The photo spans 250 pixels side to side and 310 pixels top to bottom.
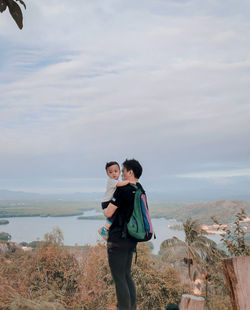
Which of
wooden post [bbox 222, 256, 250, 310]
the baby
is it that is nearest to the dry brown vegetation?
the baby

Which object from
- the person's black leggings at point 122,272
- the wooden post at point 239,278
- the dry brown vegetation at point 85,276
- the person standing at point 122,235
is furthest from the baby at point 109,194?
the dry brown vegetation at point 85,276

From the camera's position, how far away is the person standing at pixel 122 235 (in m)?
3.02

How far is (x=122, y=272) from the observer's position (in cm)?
316

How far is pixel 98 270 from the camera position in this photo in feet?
36.9

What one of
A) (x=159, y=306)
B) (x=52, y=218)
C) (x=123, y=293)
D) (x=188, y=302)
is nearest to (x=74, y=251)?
(x=159, y=306)

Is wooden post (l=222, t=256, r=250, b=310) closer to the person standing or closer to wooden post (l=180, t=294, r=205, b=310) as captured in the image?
wooden post (l=180, t=294, r=205, b=310)

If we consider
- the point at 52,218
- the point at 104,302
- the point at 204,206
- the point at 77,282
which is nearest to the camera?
the point at 104,302

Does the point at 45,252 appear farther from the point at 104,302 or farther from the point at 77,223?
the point at 77,223

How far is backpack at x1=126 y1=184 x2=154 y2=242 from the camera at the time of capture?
9.95 ft

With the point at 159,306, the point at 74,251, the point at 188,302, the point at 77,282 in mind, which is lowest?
the point at 159,306

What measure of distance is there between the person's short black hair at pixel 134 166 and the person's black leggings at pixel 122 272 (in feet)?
2.13

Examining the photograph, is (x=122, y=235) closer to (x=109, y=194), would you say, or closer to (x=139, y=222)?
(x=139, y=222)

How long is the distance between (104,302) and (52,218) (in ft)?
189

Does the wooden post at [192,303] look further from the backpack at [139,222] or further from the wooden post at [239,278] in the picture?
the backpack at [139,222]
